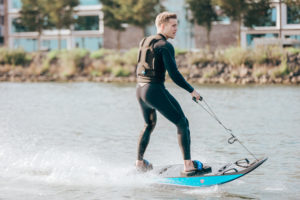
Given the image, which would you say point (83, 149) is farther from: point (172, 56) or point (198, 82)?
point (198, 82)

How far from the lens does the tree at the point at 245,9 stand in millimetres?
47250

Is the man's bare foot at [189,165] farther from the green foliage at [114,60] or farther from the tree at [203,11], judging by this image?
the tree at [203,11]

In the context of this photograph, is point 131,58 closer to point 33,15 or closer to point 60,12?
point 60,12

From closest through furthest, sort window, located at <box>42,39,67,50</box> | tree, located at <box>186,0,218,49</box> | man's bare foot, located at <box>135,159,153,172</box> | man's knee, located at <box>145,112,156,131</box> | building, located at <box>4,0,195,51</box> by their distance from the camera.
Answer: man's knee, located at <box>145,112,156,131</box>
man's bare foot, located at <box>135,159,153,172</box>
tree, located at <box>186,0,218,49</box>
building, located at <box>4,0,195,51</box>
window, located at <box>42,39,67,50</box>

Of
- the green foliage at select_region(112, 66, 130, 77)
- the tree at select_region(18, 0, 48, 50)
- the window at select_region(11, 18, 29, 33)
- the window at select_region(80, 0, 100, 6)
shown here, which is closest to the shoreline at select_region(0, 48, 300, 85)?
the green foliage at select_region(112, 66, 130, 77)

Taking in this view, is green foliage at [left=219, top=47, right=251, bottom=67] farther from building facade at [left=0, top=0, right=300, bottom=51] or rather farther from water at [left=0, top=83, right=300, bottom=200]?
building facade at [left=0, top=0, right=300, bottom=51]

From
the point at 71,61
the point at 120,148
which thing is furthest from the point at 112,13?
the point at 120,148

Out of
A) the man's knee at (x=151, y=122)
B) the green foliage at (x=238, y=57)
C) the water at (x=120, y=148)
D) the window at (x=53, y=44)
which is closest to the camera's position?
the water at (x=120, y=148)

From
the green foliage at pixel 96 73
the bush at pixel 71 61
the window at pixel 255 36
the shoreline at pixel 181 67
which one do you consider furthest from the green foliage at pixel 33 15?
the green foliage at pixel 96 73

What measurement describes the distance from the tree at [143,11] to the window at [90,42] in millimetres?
19661

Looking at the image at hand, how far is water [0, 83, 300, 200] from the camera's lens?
8.24m

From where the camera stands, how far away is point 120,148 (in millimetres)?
12008

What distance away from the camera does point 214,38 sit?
64.9 metres

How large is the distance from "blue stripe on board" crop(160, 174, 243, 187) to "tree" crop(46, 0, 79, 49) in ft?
173
